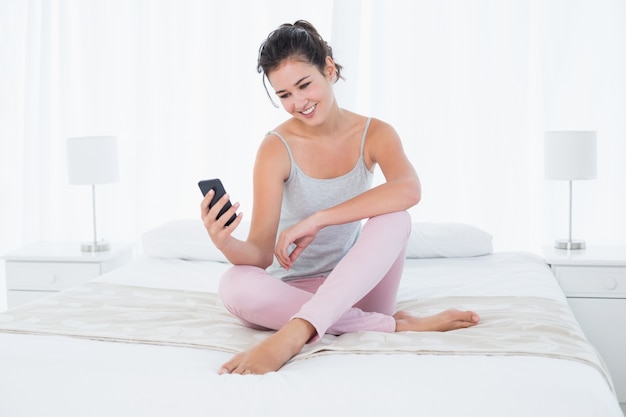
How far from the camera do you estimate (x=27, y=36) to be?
373 centimetres

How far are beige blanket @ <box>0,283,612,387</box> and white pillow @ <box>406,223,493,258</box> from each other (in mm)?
627

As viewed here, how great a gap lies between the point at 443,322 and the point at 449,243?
964 mm

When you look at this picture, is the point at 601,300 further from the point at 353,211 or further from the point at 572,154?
the point at 353,211

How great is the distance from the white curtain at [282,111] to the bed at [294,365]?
1146mm

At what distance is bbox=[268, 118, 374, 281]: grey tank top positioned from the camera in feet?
7.28

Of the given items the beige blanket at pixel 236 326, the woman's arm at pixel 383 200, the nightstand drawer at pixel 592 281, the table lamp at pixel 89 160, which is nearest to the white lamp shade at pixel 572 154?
the nightstand drawer at pixel 592 281

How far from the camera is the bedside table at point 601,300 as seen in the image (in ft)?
8.89

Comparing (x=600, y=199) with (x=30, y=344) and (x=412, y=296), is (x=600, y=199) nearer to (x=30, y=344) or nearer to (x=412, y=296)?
(x=412, y=296)

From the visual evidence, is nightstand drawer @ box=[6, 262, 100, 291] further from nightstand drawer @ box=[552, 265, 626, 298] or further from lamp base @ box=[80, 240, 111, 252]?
nightstand drawer @ box=[552, 265, 626, 298]

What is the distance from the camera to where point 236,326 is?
2023 millimetres

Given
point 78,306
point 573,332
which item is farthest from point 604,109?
point 78,306

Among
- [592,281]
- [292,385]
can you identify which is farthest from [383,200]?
[592,281]

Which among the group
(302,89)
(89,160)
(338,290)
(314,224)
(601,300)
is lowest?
(601,300)

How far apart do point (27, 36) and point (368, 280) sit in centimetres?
256
